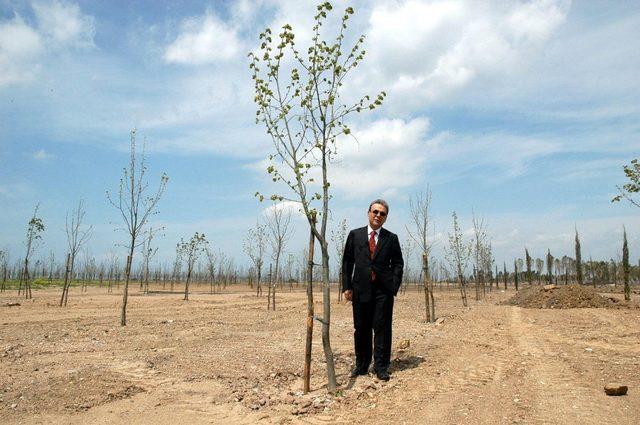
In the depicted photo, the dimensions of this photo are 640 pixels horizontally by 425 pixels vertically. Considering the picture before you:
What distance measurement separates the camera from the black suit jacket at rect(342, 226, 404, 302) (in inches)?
203

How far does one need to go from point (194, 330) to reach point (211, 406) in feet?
19.1

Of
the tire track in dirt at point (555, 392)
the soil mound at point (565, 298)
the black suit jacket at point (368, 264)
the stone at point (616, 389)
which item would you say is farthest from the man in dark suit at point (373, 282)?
the soil mound at point (565, 298)

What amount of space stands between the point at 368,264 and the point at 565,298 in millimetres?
16852

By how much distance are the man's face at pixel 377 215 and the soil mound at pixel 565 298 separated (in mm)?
16192

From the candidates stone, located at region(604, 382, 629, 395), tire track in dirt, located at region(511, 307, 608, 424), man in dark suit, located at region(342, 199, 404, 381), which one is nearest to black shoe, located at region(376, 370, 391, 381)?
man in dark suit, located at region(342, 199, 404, 381)

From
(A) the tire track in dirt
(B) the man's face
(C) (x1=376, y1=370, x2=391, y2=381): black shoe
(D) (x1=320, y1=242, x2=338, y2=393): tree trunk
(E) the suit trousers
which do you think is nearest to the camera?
(A) the tire track in dirt

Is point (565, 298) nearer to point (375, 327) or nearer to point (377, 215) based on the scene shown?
point (375, 327)

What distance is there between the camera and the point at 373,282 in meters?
5.18

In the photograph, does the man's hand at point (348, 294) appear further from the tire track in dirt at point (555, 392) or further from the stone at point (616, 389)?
the stone at point (616, 389)

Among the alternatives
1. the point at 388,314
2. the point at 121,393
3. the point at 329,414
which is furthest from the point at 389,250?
the point at 121,393

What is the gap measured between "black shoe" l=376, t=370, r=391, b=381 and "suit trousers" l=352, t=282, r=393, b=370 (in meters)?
0.04

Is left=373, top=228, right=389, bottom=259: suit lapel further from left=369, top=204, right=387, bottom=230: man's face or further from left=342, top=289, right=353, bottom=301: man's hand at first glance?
left=342, top=289, right=353, bottom=301: man's hand

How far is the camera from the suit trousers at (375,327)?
16.7 ft

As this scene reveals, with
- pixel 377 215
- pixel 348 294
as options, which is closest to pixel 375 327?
pixel 348 294
